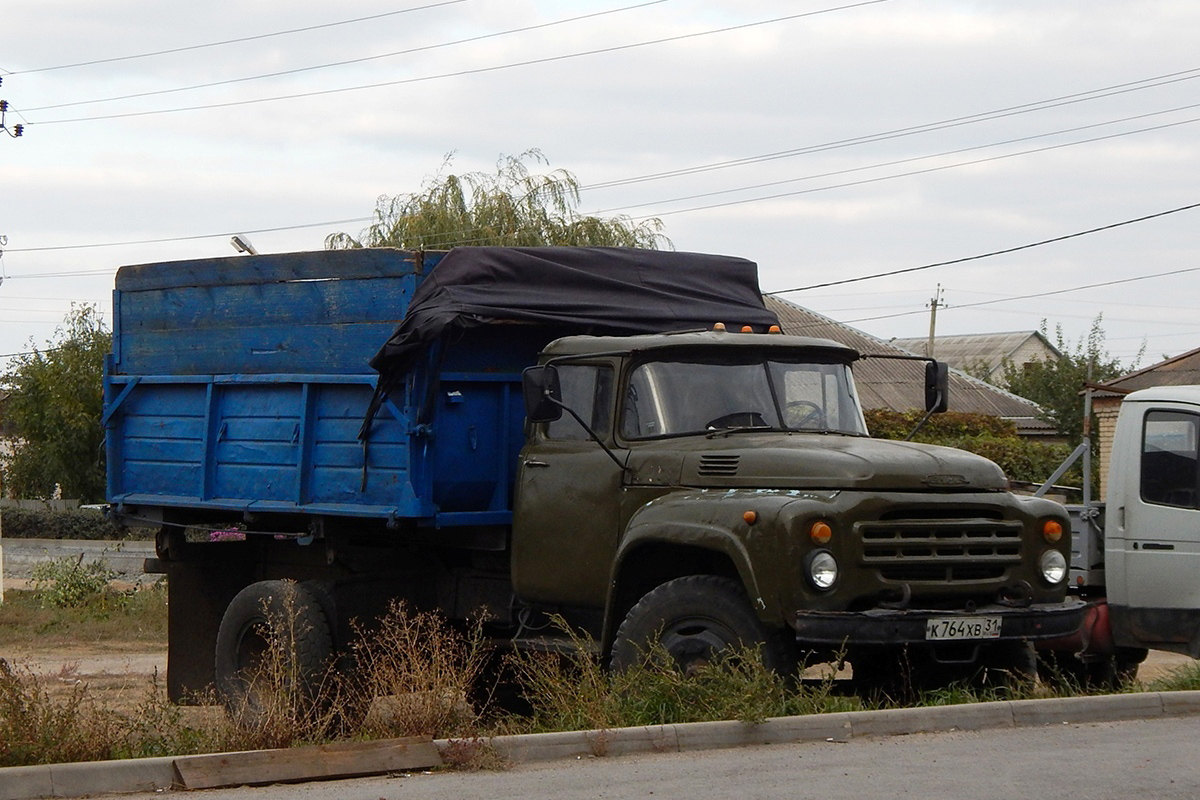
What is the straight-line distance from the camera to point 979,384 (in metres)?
48.7

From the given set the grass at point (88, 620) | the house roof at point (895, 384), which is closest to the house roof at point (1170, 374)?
the house roof at point (895, 384)

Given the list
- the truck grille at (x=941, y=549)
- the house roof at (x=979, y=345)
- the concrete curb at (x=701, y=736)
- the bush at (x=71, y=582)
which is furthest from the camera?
the house roof at (x=979, y=345)

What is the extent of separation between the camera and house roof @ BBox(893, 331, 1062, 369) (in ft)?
286

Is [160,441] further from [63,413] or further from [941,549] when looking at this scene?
[63,413]

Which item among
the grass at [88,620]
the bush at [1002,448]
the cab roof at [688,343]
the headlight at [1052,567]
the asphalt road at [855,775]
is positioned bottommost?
the grass at [88,620]

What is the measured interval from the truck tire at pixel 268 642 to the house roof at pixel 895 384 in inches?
1146

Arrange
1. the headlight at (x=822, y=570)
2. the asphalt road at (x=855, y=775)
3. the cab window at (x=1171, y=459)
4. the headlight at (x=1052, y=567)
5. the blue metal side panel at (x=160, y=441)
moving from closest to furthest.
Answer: the asphalt road at (x=855, y=775) < the headlight at (x=822, y=570) < the headlight at (x=1052, y=567) < the cab window at (x=1171, y=459) < the blue metal side panel at (x=160, y=441)

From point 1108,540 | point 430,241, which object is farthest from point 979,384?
point 1108,540

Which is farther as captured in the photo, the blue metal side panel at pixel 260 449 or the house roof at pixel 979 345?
the house roof at pixel 979 345

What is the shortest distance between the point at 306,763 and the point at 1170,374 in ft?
85.8

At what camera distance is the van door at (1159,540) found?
9.63 metres

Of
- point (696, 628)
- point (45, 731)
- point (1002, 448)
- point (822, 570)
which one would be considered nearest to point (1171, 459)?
point (822, 570)

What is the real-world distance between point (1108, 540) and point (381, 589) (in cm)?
476

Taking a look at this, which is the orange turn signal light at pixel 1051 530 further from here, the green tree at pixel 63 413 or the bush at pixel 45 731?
the green tree at pixel 63 413
